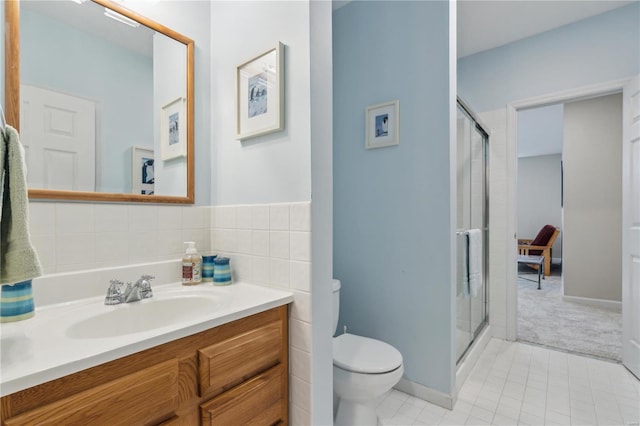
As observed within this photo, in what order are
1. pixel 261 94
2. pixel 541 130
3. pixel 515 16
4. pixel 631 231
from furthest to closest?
pixel 541 130 → pixel 515 16 → pixel 631 231 → pixel 261 94

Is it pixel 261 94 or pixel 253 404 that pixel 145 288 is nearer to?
pixel 253 404

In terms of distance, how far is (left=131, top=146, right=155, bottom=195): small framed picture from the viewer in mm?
1282

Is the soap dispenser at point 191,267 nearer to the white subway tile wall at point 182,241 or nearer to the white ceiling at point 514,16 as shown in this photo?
the white subway tile wall at point 182,241

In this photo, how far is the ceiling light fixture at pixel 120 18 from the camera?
1.22m

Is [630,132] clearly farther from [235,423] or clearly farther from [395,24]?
[235,423]

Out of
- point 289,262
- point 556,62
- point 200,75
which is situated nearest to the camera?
point 289,262

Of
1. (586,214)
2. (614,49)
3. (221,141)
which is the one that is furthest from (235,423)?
(586,214)

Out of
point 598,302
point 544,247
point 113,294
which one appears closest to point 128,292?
point 113,294

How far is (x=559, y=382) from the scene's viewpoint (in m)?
2.06

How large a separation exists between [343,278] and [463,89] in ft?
7.52

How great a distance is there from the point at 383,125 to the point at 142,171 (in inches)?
55.0

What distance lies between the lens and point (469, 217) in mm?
2320

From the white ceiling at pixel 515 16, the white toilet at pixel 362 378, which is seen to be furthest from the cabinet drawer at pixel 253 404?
the white ceiling at pixel 515 16

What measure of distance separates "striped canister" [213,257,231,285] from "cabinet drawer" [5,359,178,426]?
1.63 feet
